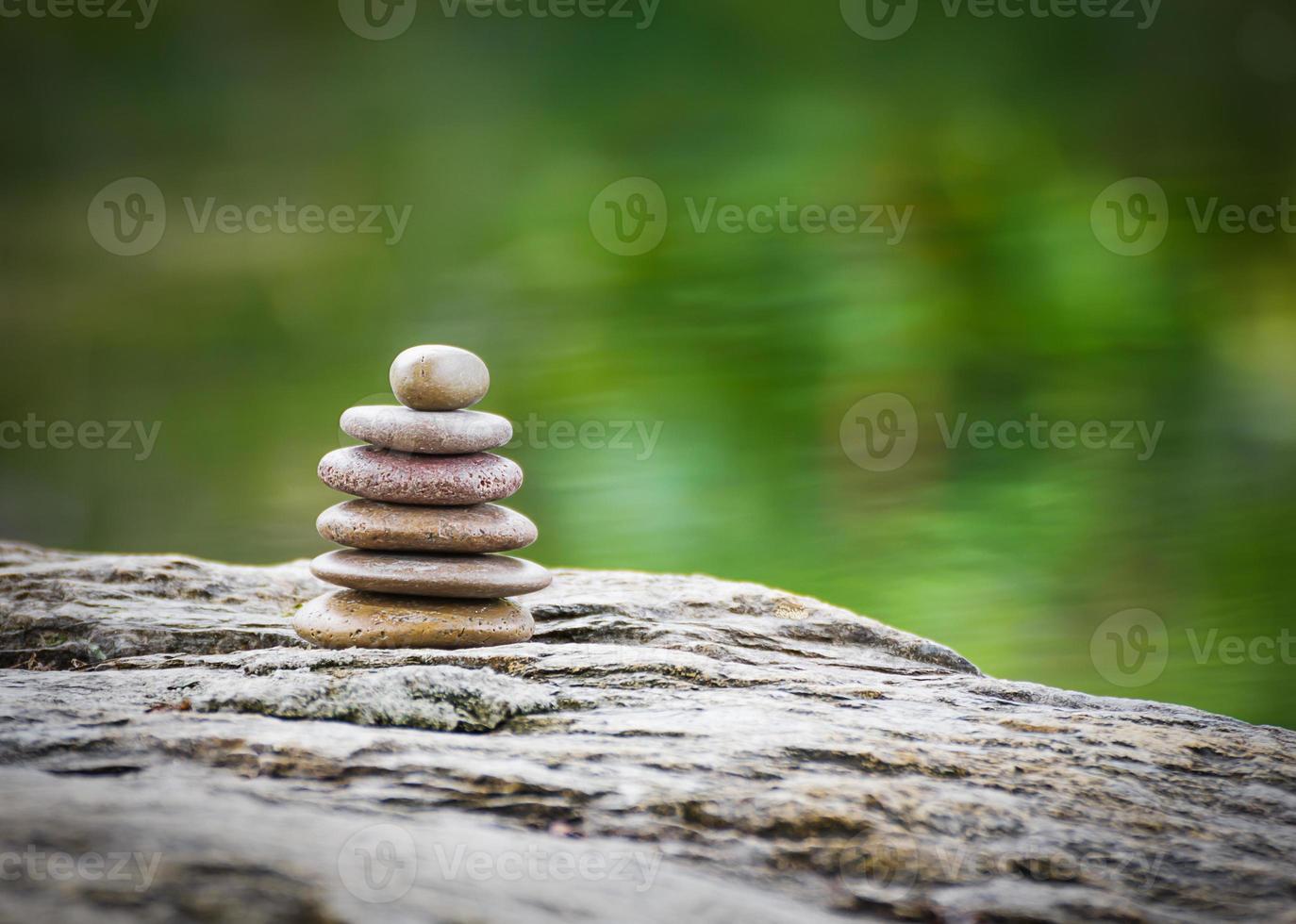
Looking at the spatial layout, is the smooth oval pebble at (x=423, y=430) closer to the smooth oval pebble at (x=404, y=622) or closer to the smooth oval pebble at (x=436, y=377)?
the smooth oval pebble at (x=436, y=377)

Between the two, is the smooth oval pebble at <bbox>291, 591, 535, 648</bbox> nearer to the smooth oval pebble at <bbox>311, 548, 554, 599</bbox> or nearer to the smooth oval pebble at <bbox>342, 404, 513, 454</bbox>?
the smooth oval pebble at <bbox>311, 548, 554, 599</bbox>

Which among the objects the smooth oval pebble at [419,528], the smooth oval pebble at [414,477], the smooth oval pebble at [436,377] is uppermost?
the smooth oval pebble at [436,377]

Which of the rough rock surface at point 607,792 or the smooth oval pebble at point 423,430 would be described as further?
the smooth oval pebble at point 423,430

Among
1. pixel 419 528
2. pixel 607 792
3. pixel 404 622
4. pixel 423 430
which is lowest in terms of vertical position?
pixel 607 792

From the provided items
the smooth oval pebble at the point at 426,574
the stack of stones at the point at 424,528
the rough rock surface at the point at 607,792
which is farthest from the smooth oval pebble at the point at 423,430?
the rough rock surface at the point at 607,792

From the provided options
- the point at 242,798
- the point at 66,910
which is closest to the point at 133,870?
the point at 66,910

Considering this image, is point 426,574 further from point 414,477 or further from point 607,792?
point 607,792

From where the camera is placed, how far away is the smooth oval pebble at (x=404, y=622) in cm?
171

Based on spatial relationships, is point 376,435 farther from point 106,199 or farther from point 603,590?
point 106,199

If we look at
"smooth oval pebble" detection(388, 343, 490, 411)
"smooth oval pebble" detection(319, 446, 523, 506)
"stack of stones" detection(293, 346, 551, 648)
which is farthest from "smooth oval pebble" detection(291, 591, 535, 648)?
"smooth oval pebble" detection(388, 343, 490, 411)

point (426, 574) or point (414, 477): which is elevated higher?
point (414, 477)

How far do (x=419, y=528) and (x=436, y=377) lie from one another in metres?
0.25

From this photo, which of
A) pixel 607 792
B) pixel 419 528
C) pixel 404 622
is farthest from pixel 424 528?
pixel 607 792

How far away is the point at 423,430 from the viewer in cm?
180
